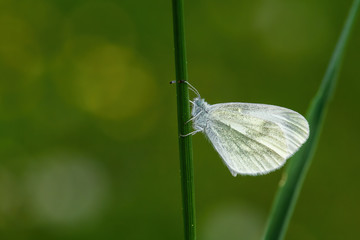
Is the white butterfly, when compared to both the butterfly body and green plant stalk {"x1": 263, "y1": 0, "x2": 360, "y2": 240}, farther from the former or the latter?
green plant stalk {"x1": 263, "y1": 0, "x2": 360, "y2": 240}

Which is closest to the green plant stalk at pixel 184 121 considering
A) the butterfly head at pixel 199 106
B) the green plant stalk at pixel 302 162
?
the green plant stalk at pixel 302 162

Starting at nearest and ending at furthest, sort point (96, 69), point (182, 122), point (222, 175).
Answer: point (182, 122) < point (222, 175) < point (96, 69)

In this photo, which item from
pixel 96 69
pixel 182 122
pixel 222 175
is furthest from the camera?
pixel 96 69

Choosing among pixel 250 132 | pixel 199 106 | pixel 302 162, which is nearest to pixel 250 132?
pixel 250 132

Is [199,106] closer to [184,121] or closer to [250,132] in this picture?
[250,132]

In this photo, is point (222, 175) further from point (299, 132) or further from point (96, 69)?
point (299, 132)

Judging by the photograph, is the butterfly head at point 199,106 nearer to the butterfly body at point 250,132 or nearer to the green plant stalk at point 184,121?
the butterfly body at point 250,132

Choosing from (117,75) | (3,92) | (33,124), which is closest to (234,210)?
(117,75)
